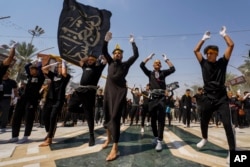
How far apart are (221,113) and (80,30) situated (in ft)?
23.3

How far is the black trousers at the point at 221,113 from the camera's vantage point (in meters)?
4.42

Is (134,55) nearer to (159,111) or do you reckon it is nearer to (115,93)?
(115,93)

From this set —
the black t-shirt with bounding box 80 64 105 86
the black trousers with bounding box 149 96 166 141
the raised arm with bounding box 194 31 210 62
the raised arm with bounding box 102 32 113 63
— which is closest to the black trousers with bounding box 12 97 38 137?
the black t-shirt with bounding box 80 64 105 86

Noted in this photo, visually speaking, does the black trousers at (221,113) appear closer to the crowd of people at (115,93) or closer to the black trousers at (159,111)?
the crowd of people at (115,93)

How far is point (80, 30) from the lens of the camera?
10219 millimetres

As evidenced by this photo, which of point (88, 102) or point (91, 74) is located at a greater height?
point (91, 74)

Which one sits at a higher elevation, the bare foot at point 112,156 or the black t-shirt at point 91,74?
the black t-shirt at point 91,74

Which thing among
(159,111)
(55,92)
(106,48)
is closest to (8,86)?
(55,92)

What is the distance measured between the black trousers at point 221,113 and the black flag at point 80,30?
5.20m

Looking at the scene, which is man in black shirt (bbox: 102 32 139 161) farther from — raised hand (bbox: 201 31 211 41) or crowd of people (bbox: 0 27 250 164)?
raised hand (bbox: 201 31 211 41)

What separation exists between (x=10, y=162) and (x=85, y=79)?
249cm

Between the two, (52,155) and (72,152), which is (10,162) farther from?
(72,152)

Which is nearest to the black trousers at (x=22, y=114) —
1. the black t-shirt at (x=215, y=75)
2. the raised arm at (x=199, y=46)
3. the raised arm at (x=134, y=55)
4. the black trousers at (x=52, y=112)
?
the black trousers at (x=52, y=112)

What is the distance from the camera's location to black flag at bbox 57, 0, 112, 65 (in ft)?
31.0
